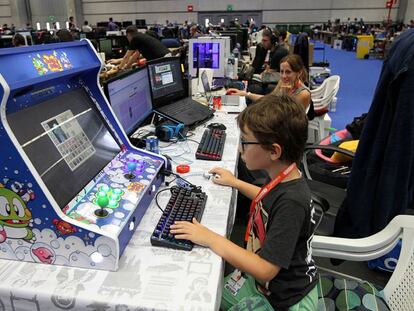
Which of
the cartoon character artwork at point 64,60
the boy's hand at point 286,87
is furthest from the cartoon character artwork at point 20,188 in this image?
the boy's hand at point 286,87

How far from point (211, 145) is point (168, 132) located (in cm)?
31

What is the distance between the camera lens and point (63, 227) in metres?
0.90

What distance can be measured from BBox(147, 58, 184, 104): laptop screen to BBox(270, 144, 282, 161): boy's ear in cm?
126

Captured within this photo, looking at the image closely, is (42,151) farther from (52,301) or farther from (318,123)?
(318,123)

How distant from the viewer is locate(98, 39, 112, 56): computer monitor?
22.9 feet

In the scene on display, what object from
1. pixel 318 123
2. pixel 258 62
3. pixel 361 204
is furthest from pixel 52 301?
pixel 258 62

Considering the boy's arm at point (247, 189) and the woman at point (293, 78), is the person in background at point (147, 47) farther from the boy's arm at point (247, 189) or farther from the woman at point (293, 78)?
the boy's arm at point (247, 189)

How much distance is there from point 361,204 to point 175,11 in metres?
17.3

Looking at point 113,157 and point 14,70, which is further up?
point 14,70

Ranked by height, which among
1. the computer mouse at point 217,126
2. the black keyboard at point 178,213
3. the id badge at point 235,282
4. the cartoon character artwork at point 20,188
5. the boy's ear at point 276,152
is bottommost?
the id badge at point 235,282

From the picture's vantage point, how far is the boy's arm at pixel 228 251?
970mm

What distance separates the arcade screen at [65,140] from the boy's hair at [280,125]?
55 cm

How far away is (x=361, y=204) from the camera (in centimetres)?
149

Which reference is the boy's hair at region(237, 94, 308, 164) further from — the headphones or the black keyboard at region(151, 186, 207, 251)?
the headphones
